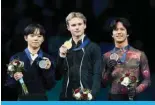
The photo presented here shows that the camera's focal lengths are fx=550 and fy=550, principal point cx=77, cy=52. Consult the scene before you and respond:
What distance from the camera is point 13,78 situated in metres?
4.71

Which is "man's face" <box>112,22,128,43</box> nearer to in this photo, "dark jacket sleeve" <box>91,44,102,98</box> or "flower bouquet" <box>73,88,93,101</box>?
"dark jacket sleeve" <box>91,44,102,98</box>

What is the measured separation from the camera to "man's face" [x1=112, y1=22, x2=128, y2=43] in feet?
15.3

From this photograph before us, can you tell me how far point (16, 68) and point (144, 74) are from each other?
1.09 m

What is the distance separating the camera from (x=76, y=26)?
466 centimetres

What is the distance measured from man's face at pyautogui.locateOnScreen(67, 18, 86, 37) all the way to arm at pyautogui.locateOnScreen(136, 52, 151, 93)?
55 cm

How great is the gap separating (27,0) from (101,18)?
65 centimetres

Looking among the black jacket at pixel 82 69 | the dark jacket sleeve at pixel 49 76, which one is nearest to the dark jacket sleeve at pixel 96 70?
the black jacket at pixel 82 69

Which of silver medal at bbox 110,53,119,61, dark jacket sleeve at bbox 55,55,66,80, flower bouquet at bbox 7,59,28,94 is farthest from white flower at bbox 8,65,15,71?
silver medal at bbox 110,53,119,61

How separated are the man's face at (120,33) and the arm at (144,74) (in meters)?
0.21

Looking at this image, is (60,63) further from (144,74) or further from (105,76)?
(144,74)

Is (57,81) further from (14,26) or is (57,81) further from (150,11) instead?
(150,11)

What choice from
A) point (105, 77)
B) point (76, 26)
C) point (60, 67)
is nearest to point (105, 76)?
point (105, 77)

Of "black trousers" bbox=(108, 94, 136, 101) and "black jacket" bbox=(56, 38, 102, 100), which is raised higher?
"black jacket" bbox=(56, 38, 102, 100)

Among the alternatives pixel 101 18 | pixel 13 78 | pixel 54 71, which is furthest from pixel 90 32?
pixel 13 78
